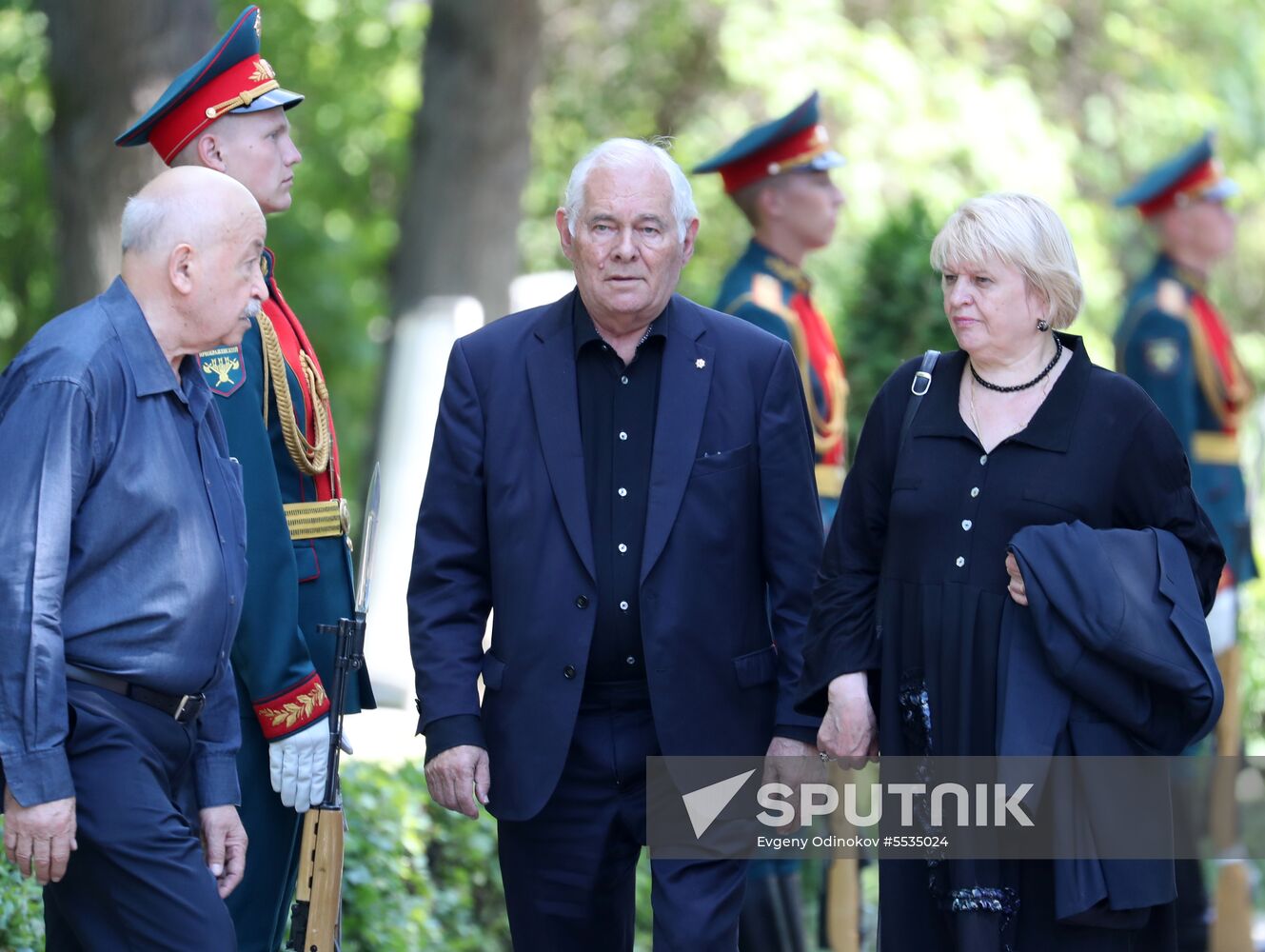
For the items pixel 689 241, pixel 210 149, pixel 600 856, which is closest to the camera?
pixel 600 856

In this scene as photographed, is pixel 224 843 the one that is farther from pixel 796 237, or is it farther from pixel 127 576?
pixel 796 237

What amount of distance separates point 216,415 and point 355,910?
2186mm

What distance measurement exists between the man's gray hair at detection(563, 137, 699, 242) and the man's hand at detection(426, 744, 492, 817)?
125 cm

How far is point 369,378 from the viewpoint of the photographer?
17.7m

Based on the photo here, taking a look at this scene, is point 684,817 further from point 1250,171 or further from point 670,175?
point 1250,171

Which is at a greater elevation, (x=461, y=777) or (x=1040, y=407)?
(x=1040, y=407)

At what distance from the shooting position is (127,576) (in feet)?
→ 12.4

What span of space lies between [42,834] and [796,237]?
4120 millimetres

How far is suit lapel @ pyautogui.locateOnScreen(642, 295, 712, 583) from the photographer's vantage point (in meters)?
4.43

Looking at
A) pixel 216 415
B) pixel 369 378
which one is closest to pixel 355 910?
pixel 216 415

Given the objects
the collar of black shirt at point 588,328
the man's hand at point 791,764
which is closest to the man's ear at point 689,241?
the collar of black shirt at point 588,328

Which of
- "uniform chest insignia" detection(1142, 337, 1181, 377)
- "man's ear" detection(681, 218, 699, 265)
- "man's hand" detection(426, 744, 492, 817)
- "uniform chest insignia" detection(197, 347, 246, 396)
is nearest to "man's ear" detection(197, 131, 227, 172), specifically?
"uniform chest insignia" detection(197, 347, 246, 396)
